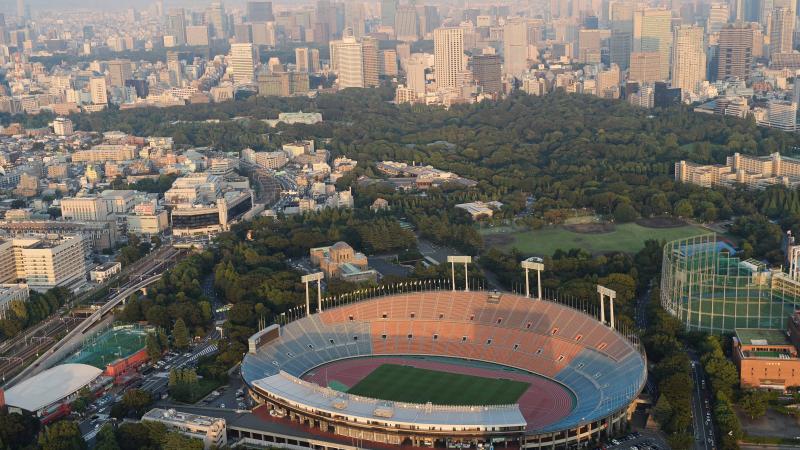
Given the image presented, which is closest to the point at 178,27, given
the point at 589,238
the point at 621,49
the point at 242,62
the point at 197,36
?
the point at 197,36

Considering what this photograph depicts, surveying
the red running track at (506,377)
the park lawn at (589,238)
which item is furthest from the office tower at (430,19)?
the red running track at (506,377)

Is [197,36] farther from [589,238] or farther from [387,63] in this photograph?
[589,238]

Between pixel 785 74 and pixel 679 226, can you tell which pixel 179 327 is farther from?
pixel 785 74

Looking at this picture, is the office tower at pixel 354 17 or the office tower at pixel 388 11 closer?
the office tower at pixel 354 17

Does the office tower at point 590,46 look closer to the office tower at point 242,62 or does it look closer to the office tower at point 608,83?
the office tower at point 608,83

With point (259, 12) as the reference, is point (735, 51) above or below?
below

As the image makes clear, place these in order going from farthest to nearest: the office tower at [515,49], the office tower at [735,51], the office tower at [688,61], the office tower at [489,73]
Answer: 1. the office tower at [515,49]
2. the office tower at [735,51]
3. the office tower at [489,73]
4. the office tower at [688,61]
